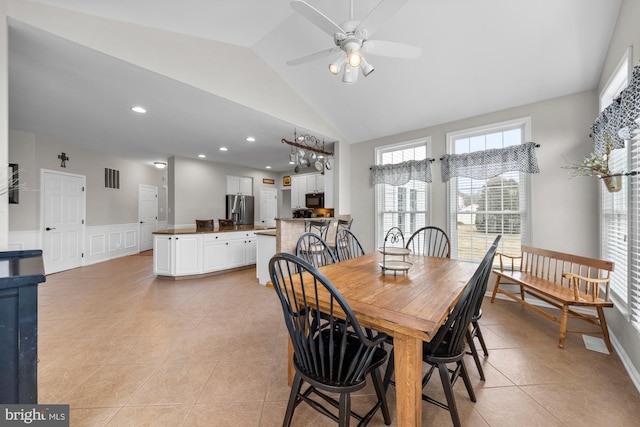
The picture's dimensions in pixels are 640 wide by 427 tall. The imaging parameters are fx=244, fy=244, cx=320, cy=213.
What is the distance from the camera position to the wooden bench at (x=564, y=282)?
2074mm

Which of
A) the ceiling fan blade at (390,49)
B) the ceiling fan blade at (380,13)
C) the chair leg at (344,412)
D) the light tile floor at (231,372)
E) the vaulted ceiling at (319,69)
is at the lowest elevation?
the light tile floor at (231,372)

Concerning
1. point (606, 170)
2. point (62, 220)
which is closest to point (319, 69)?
point (606, 170)

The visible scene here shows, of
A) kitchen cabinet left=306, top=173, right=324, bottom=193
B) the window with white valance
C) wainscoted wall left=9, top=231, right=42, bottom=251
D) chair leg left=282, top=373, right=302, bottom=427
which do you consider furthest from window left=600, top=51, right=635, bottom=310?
wainscoted wall left=9, top=231, right=42, bottom=251

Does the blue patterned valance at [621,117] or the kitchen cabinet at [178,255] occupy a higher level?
the blue patterned valance at [621,117]

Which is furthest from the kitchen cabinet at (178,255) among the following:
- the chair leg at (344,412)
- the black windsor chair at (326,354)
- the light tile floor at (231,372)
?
the chair leg at (344,412)

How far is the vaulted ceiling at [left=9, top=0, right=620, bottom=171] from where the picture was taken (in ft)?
7.35

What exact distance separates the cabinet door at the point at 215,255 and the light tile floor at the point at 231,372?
1.30 meters

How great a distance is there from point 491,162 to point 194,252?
15.8ft

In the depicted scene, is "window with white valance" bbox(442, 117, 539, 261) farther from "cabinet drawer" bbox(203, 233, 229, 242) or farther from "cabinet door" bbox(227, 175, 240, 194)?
"cabinet door" bbox(227, 175, 240, 194)

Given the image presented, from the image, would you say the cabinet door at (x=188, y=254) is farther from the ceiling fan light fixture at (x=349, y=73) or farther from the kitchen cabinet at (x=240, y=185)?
the ceiling fan light fixture at (x=349, y=73)

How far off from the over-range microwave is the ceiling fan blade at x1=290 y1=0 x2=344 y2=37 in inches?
175

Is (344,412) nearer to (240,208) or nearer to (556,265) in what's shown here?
(556,265)

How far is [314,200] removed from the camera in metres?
6.19

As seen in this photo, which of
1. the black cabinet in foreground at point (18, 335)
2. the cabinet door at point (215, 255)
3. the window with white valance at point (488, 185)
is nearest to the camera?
the black cabinet in foreground at point (18, 335)
